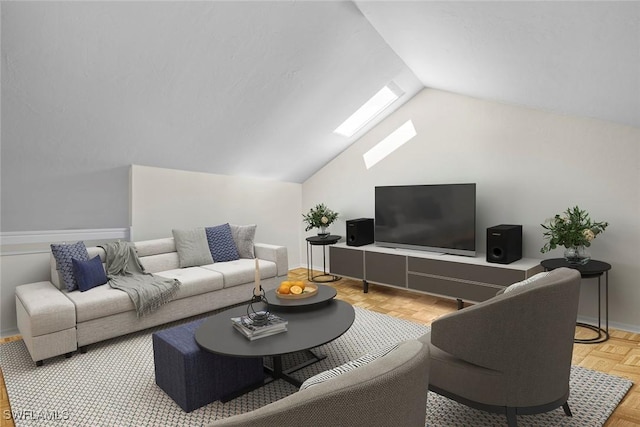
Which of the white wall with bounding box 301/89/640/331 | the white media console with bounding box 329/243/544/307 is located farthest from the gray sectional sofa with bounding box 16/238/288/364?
the white wall with bounding box 301/89/640/331

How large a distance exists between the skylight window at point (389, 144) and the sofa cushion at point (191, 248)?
2.52m

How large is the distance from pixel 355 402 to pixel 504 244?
11.1 feet

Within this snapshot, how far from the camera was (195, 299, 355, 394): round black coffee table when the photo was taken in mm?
2395

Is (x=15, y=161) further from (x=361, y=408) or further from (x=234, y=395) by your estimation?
(x=361, y=408)

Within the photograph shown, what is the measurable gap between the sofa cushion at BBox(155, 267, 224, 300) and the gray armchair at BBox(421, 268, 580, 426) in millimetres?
2646

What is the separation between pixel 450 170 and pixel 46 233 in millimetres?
4494

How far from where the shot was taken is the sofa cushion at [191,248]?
455cm

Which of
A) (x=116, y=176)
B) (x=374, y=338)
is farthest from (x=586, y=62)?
(x=116, y=176)

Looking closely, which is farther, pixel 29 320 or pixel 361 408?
pixel 29 320

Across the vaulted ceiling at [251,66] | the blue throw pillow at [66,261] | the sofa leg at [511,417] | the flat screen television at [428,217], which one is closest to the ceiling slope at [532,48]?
the vaulted ceiling at [251,66]

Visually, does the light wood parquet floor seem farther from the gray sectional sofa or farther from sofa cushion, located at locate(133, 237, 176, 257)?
sofa cushion, located at locate(133, 237, 176, 257)

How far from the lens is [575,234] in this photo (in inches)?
137

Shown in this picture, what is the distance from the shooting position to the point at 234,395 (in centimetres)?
263

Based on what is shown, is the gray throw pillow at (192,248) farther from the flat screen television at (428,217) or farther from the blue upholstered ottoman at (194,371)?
the flat screen television at (428,217)
